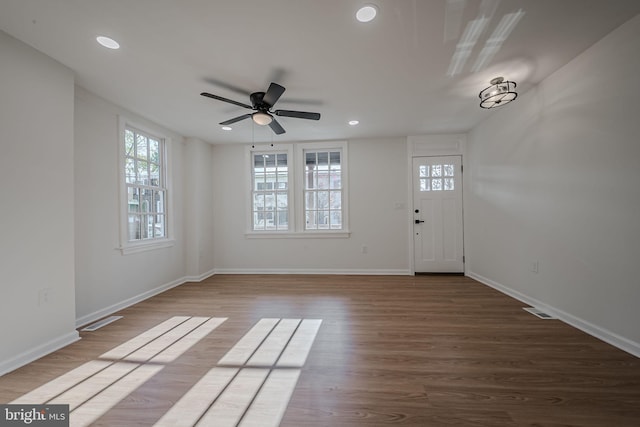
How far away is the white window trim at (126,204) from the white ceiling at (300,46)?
1.14ft

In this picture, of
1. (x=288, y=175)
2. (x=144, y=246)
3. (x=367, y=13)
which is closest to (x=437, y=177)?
(x=288, y=175)

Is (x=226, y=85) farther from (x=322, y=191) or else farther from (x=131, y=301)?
(x=131, y=301)

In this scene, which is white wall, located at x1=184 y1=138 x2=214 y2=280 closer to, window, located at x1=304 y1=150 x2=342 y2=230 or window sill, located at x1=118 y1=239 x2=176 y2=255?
window sill, located at x1=118 y1=239 x2=176 y2=255

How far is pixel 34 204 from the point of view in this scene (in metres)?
2.08

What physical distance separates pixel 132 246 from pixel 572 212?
5.07 meters

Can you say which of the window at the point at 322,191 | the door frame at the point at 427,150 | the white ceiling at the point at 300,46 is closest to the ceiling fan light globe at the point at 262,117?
the white ceiling at the point at 300,46

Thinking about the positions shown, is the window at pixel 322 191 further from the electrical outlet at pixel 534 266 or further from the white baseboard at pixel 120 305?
the electrical outlet at pixel 534 266

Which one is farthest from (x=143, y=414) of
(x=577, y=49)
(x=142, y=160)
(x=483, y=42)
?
(x=577, y=49)

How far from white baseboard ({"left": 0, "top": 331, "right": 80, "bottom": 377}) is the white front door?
476 centimetres

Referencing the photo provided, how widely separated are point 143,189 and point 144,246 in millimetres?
830

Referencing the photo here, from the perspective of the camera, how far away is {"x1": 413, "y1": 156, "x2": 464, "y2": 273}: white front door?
4.68 metres

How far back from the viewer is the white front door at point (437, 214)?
15.4 feet

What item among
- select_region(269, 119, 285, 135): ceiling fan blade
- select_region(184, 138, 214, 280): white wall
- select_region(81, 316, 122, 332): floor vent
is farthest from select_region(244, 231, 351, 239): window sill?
select_region(81, 316, 122, 332): floor vent

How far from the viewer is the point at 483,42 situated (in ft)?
6.95
